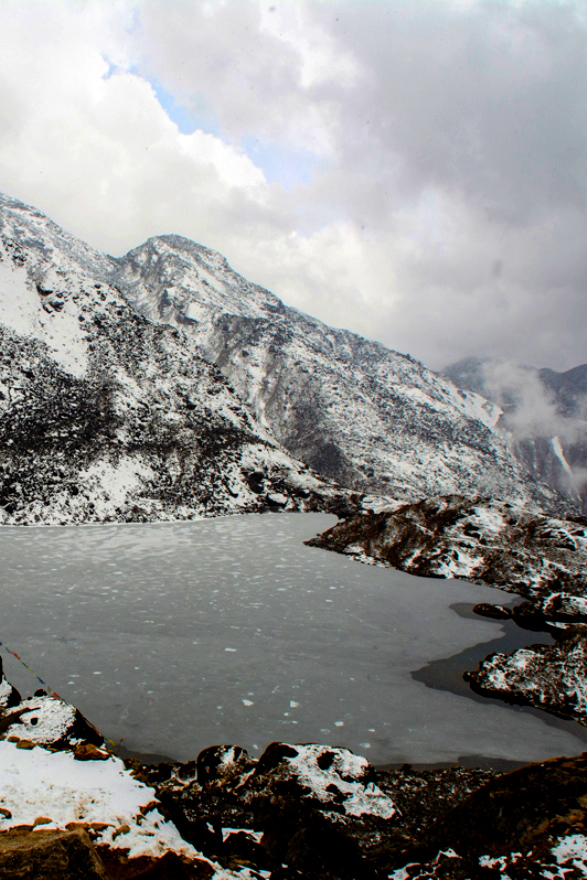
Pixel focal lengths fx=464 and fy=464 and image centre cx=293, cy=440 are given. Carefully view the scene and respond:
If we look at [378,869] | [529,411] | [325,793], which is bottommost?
[325,793]

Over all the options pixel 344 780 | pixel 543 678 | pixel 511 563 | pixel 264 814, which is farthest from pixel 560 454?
pixel 264 814

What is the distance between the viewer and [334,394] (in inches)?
2184

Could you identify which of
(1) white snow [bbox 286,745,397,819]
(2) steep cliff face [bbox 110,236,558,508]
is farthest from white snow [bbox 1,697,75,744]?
(2) steep cliff face [bbox 110,236,558,508]

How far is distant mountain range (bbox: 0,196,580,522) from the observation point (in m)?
24.5

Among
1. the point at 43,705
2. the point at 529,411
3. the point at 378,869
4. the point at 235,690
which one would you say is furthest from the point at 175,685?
the point at 529,411

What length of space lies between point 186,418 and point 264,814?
93.6 ft

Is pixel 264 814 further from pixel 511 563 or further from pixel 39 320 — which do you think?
pixel 39 320

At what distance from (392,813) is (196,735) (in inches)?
94.1

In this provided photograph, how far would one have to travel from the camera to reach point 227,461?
29406 millimetres

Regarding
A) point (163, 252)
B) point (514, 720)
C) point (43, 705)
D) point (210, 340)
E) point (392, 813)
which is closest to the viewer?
point (392, 813)

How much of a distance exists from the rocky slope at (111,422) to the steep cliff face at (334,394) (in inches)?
629

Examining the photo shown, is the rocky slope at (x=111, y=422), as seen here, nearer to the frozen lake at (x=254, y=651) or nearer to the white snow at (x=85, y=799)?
the frozen lake at (x=254, y=651)

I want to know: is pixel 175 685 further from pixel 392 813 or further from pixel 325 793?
pixel 392 813

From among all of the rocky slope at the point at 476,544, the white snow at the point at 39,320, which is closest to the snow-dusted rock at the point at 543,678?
the rocky slope at the point at 476,544
